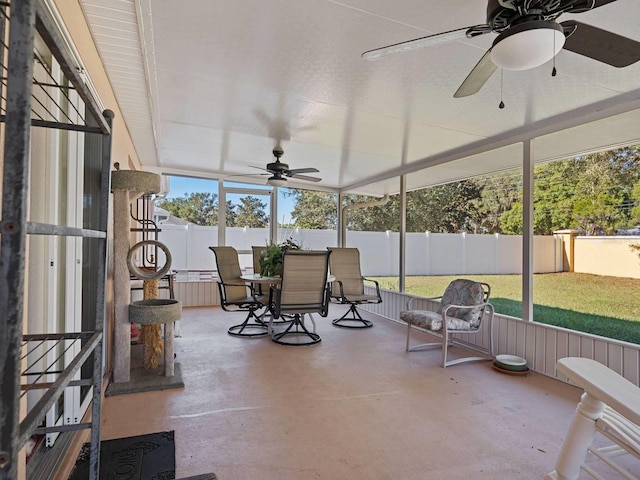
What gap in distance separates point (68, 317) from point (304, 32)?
2160 millimetres

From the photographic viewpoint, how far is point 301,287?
13.6ft

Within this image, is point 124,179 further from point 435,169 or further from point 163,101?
point 435,169

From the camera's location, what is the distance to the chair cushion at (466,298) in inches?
148

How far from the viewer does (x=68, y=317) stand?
201 cm

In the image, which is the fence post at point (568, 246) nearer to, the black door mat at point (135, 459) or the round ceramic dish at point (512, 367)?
the round ceramic dish at point (512, 367)

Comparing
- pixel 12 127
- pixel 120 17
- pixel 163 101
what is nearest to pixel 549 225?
pixel 163 101

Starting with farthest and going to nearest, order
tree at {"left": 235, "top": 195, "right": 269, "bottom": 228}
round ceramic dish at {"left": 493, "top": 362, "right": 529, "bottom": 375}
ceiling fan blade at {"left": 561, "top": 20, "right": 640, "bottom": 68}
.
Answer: tree at {"left": 235, "top": 195, "right": 269, "bottom": 228} → round ceramic dish at {"left": 493, "top": 362, "right": 529, "bottom": 375} → ceiling fan blade at {"left": 561, "top": 20, "right": 640, "bottom": 68}

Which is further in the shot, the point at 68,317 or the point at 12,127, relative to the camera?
the point at 68,317

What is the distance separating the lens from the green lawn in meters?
5.90

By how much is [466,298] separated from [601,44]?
2.74 m

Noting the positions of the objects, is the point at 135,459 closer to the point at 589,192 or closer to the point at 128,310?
the point at 128,310

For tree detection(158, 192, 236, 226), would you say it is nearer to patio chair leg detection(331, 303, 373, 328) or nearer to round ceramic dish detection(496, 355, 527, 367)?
patio chair leg detection(331, 303, 373, 328)

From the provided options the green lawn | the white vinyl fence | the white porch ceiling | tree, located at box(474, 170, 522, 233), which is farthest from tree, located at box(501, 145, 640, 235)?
the white porch ceiling

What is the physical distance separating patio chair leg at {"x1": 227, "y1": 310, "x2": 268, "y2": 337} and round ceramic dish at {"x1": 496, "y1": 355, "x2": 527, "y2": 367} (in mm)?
2737
